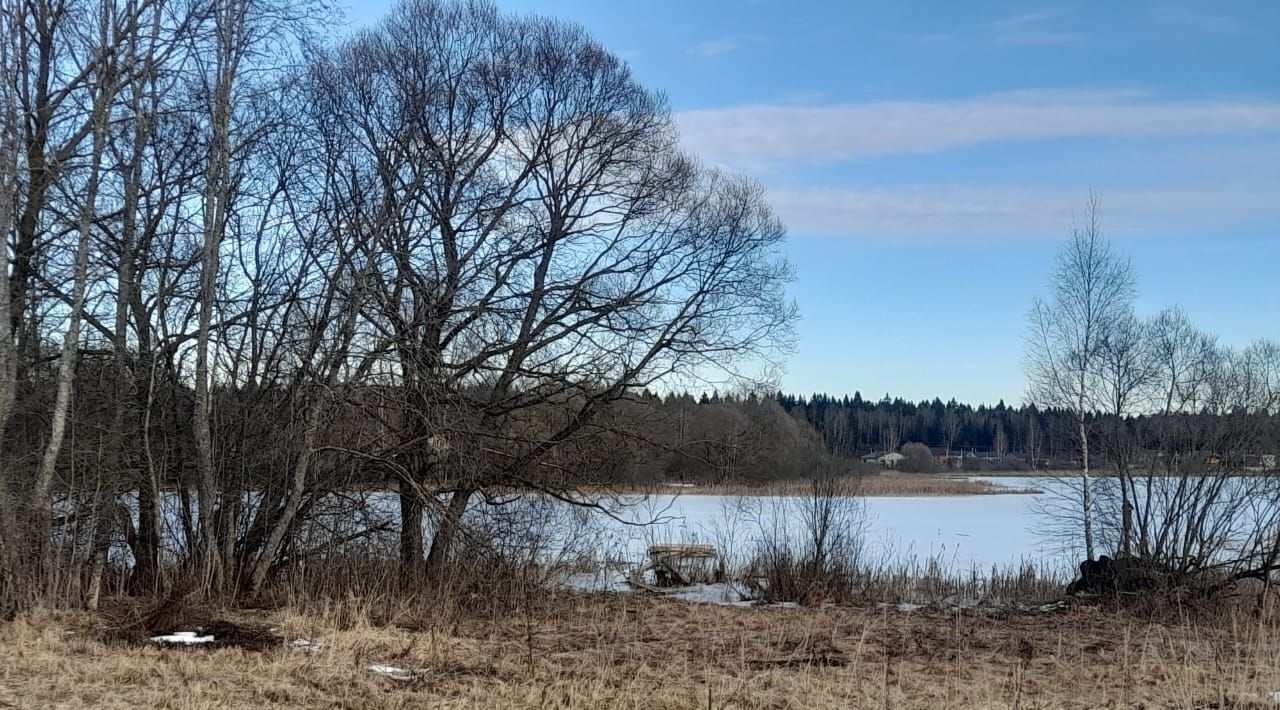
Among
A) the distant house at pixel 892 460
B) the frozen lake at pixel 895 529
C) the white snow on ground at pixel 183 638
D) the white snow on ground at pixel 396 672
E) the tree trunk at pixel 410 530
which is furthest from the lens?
the distant house at pixel 892 460

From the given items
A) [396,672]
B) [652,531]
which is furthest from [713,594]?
[396,672]

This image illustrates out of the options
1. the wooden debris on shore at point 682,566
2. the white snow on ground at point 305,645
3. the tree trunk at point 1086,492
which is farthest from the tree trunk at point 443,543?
the tree trunk at point 1086,492

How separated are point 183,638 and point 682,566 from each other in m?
9.70

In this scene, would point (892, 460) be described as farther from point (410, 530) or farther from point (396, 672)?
point (396, 672)

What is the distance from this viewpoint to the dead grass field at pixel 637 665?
673cm

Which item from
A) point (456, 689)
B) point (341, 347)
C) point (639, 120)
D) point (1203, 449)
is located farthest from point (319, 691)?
Answer: point (1203, 449)

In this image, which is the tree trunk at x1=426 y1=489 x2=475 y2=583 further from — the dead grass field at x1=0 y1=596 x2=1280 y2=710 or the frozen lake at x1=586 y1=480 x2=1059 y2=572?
the frozen lake at x1=586 y1=480 x2=1059 y2=572

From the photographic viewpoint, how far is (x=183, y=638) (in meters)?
8.59

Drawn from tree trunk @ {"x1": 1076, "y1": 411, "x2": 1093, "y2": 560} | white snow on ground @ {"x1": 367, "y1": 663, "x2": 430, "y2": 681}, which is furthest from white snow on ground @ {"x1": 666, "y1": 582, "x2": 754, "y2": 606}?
white snow on ground @ {"x1": 367, "y1": 663, "x2": 430, "y2": 681}

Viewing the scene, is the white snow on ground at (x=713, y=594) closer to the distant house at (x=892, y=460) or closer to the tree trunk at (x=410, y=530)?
the tree trunk at (x=410, y=530)

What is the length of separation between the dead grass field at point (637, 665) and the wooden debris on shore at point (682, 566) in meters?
4.86

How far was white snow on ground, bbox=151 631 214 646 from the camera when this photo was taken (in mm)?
8453

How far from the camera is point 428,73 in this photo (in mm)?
14484

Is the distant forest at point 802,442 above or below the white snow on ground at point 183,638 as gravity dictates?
above
